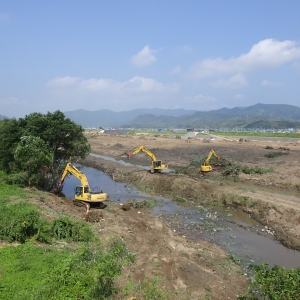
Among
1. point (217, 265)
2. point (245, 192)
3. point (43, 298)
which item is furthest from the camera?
point (245, 192)

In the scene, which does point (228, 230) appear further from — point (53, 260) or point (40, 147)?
point (40, 147)

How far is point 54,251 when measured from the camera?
14219mm

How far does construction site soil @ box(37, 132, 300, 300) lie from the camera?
13492 mm

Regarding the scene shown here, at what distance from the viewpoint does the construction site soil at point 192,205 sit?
44.3 ft

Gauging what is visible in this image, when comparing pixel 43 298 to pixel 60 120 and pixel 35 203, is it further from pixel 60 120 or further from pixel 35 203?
pixel 60 120

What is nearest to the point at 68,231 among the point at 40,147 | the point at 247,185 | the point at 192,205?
the point at 40,147

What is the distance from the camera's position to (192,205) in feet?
89.8

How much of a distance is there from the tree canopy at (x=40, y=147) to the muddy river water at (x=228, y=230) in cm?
656

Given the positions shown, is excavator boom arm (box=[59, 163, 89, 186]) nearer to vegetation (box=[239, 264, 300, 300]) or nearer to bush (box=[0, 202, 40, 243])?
bush (box=[0, 202, 40, 243])

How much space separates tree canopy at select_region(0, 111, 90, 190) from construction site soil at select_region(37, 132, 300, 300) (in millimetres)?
3518

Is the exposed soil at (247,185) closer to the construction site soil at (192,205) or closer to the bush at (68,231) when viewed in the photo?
the construction site soil at (192,205)

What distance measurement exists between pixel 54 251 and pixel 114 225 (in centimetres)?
638

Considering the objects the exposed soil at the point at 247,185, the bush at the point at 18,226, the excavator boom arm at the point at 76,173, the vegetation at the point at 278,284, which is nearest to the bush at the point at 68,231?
the bush at the point at 18,226

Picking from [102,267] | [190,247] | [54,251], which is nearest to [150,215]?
[190,247]
